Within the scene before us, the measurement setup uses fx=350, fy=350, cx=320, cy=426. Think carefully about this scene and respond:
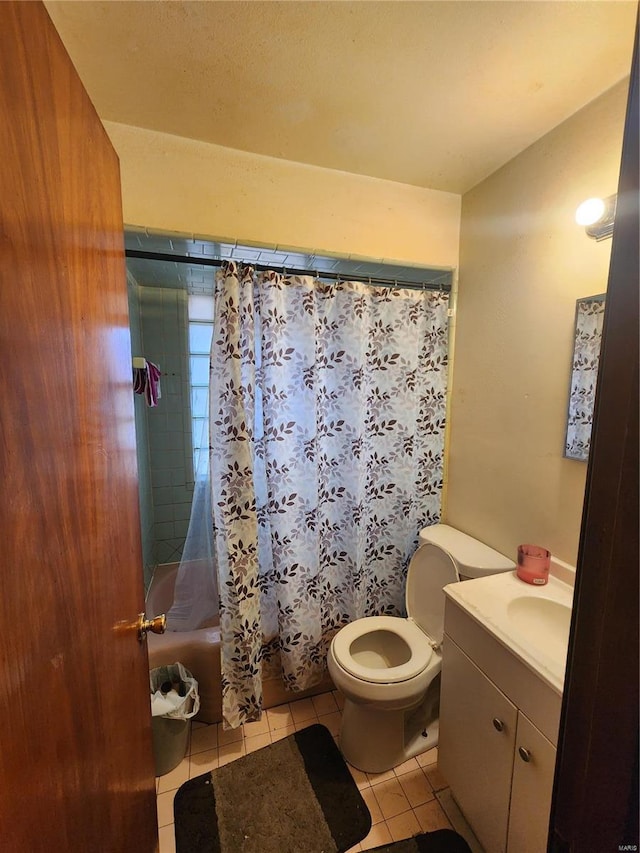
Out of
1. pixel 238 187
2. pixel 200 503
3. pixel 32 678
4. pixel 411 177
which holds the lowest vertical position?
pixel 200 503

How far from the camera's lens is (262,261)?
1.59 meters

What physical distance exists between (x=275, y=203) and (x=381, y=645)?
2025 millimetres

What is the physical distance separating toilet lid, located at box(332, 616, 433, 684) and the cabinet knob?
16.8 inches

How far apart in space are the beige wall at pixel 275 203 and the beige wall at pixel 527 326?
0.25 metres

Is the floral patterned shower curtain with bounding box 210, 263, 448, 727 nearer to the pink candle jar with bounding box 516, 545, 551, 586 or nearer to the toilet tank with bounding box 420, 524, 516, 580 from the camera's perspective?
the toilet tank with bounding box 420, 524, 516, 580

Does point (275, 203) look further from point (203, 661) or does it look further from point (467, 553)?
point (203, 661)

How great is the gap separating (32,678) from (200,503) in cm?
129

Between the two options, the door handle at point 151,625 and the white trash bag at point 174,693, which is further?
the white trash bag at point 174,693

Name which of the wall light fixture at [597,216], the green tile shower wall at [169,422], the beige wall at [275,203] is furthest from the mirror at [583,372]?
the green tile shower wall at [169,422]

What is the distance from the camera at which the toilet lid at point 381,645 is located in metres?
1.42

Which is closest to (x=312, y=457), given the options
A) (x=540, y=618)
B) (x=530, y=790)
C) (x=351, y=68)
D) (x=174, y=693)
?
(x=540, y=618)

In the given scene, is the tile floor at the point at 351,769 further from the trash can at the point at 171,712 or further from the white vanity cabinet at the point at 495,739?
the white vanity cabinet at the point at 495,739

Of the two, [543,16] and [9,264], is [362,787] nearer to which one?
[9,264]

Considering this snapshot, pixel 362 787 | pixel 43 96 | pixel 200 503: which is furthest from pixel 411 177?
pixel 362 787
